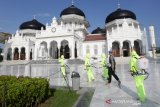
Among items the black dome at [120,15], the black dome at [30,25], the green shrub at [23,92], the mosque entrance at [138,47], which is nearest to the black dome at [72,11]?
the black dome at [120,15]

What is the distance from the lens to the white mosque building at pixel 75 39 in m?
40.0

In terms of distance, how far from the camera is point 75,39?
135 ft

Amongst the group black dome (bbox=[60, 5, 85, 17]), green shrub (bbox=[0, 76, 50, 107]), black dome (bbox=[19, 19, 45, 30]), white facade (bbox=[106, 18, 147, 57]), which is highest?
black dome (bbox=[60, 5, 85, 17])

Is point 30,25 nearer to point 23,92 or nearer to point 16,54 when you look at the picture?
point 16,54

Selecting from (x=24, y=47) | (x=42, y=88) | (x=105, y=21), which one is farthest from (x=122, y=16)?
(x=42, y=88)

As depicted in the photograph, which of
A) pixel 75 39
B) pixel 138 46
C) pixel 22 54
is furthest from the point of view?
pixel 22 54

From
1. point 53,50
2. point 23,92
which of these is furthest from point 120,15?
point 23,92

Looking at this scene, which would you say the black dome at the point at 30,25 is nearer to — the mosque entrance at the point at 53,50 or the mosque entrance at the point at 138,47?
the mosque entrance at the point at 53,50

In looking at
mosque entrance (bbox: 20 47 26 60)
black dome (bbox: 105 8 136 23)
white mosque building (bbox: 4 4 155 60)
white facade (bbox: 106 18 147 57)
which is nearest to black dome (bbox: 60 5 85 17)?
white mosque building (bbox: 4 4 155 60)

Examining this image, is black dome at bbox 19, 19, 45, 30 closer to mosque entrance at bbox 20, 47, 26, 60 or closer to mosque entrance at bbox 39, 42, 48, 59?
mosque entrance at bbox 20, 47, 26, 60

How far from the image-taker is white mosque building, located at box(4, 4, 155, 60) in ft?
131

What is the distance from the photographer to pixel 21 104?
718 centimetres

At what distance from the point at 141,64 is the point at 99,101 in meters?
1.91

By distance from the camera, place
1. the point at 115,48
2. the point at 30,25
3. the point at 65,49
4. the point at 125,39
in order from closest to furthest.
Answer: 1. the point at 125,39
2. the point at 115,48
3. the point at 65,49
4. the point at 30,25
